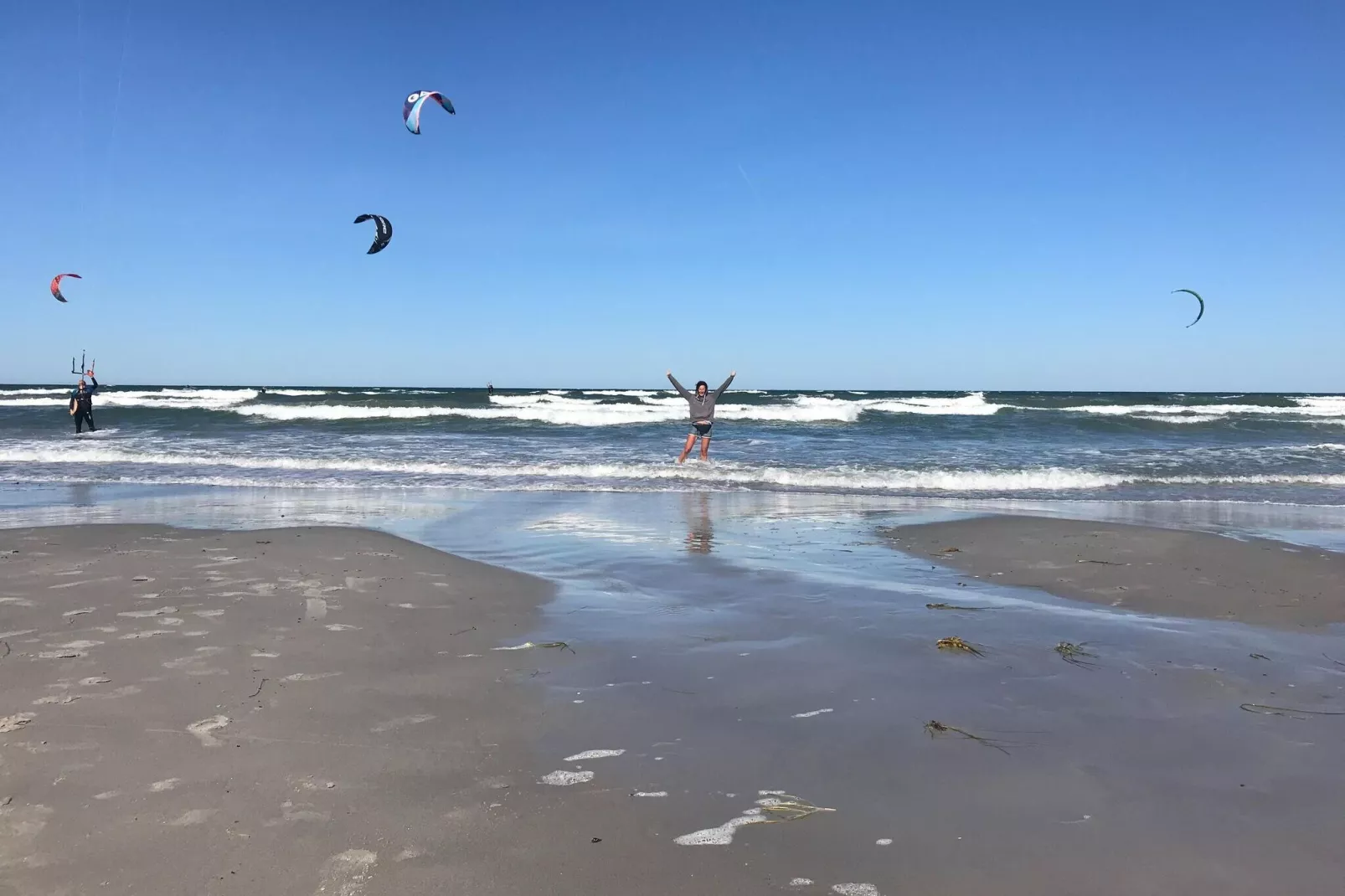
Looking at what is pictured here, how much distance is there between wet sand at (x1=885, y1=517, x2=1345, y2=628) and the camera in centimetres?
547

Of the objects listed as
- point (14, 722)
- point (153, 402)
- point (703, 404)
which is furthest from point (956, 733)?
point (153, 402)

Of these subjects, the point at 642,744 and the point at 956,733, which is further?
the point at 956,733

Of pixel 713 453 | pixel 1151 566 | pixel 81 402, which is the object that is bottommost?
pixel 1151 566

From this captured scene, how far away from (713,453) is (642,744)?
629 inches

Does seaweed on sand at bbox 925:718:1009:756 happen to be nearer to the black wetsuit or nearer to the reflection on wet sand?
the reflection on wet sand

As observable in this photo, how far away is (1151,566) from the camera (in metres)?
6.66

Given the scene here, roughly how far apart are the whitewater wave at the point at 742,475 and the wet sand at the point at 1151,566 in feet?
13.9

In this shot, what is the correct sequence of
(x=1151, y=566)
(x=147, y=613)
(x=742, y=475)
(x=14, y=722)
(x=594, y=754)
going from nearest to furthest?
(x=594, y=754)
(x=14, y=722)
(x=147, y=613)
(x=1151, y=566)
(x=742, y=475)

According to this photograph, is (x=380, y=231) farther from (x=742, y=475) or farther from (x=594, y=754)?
(x=594, y=754)

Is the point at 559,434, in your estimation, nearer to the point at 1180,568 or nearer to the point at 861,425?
the point at 861,425

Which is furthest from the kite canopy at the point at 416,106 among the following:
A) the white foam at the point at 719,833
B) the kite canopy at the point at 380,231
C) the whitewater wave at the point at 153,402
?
the whitewater wave at the point at 153,402

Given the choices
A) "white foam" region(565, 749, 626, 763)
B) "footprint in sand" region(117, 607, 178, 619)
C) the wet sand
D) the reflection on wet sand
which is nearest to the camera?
"white foam" region(565, 749, 626, 763)

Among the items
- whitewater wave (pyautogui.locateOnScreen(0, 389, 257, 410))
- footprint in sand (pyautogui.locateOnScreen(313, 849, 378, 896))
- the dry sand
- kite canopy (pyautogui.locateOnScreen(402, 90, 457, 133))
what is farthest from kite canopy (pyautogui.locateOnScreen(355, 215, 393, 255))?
whitewater wave (pyautogui.locateOnScreen(0, 389, 257, 410))

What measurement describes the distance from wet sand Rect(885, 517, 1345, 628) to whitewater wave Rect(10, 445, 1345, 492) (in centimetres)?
425
